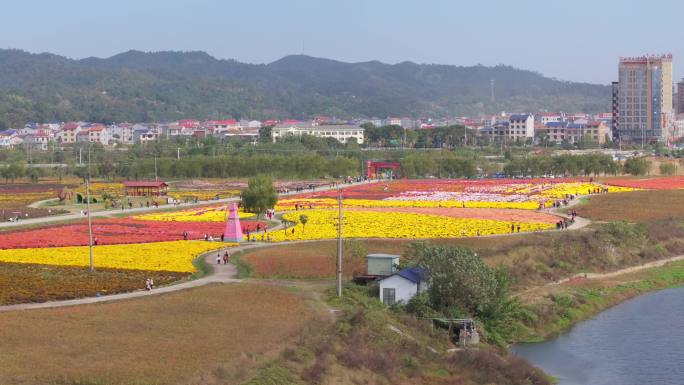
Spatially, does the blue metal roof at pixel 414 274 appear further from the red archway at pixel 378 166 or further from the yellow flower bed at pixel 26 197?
the red archway at pixel 378 166

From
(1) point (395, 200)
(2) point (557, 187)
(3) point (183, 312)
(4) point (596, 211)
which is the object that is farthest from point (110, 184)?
(3) point (183, 312)

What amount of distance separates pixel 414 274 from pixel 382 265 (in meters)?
2.52

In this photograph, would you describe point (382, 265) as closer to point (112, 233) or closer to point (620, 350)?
point (620, 350)

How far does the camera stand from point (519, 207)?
79500mm

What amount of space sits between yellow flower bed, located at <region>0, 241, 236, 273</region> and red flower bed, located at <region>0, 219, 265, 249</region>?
222 centimetres

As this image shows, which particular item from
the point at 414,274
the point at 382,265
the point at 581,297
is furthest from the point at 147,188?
the point at 414,274

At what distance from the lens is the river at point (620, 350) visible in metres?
35.0

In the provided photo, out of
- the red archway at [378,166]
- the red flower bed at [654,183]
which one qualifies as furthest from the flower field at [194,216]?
the red archway at [378,166]

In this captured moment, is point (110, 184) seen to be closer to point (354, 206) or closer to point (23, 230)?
point (354, 206)

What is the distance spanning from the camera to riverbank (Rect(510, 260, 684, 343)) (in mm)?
41656

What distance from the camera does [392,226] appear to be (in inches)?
2491

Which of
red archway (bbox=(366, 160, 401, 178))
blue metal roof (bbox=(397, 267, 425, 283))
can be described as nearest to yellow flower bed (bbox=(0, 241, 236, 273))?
blue metal roof (bbox=(397, 267, 425, 283))

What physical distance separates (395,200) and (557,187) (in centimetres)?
1821

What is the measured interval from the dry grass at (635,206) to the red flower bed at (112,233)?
2222cm
